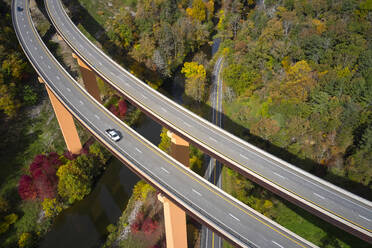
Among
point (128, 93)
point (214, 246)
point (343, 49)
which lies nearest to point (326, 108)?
point (343, 49)

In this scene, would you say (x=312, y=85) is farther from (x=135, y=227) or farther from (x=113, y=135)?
(x=135, y=227)

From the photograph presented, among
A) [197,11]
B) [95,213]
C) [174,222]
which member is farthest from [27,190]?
[197,11]

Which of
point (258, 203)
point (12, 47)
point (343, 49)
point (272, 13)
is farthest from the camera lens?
point (272, 13)

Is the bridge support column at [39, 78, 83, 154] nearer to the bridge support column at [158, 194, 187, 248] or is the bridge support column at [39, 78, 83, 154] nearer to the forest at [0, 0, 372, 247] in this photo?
the forest at [0, 0, 372, 247]

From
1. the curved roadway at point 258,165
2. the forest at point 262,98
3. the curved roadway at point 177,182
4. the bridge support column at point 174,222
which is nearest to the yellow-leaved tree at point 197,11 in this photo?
the forest at point 262,98

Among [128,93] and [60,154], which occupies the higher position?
[128,93]

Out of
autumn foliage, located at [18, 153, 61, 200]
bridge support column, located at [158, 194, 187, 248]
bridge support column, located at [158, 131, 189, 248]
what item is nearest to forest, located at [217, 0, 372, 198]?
bridge support column, located at [158, 131, 189, 248]

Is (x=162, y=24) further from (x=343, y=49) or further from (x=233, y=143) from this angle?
(x=233, y=143)

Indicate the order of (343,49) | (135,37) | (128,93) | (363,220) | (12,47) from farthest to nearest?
(135,37), (12,47), (343,49), (128,93), (363,220)
